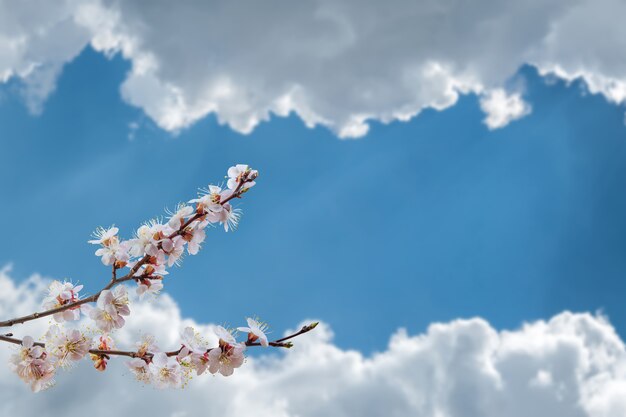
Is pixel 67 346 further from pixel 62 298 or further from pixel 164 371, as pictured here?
pixel 164 371

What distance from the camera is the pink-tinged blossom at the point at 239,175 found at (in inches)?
193

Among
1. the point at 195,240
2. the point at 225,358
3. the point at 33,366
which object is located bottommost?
the point at 225,358

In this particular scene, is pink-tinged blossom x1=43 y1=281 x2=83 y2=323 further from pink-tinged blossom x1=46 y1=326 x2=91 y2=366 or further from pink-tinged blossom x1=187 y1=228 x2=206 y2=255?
pink-tinged blossom x1=187 y1=228 x2=206 y2=255

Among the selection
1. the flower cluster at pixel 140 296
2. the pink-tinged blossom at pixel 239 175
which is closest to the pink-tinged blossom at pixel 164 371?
the flower cluster at pixel 140 296

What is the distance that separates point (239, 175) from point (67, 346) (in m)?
1.95

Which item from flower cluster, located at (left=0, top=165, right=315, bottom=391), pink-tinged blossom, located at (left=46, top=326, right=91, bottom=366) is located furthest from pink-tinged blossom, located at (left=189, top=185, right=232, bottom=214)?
pink-tinged blossom, located at (left=46, top=326, right=91, bottom=366)

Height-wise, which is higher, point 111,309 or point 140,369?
point 111,309

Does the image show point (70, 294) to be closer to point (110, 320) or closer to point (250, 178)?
point (110, 320)

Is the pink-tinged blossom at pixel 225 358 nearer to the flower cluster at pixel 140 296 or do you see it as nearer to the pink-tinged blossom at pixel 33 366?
the flower cluster at pixel 140 296

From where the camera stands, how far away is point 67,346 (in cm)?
512

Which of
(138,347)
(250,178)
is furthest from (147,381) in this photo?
(250,178)

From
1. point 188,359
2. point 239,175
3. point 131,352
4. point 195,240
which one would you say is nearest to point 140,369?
point 131,352

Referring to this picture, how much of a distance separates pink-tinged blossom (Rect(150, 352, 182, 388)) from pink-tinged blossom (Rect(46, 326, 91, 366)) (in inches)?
26.3

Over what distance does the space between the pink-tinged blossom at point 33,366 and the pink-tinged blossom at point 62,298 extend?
31cm
